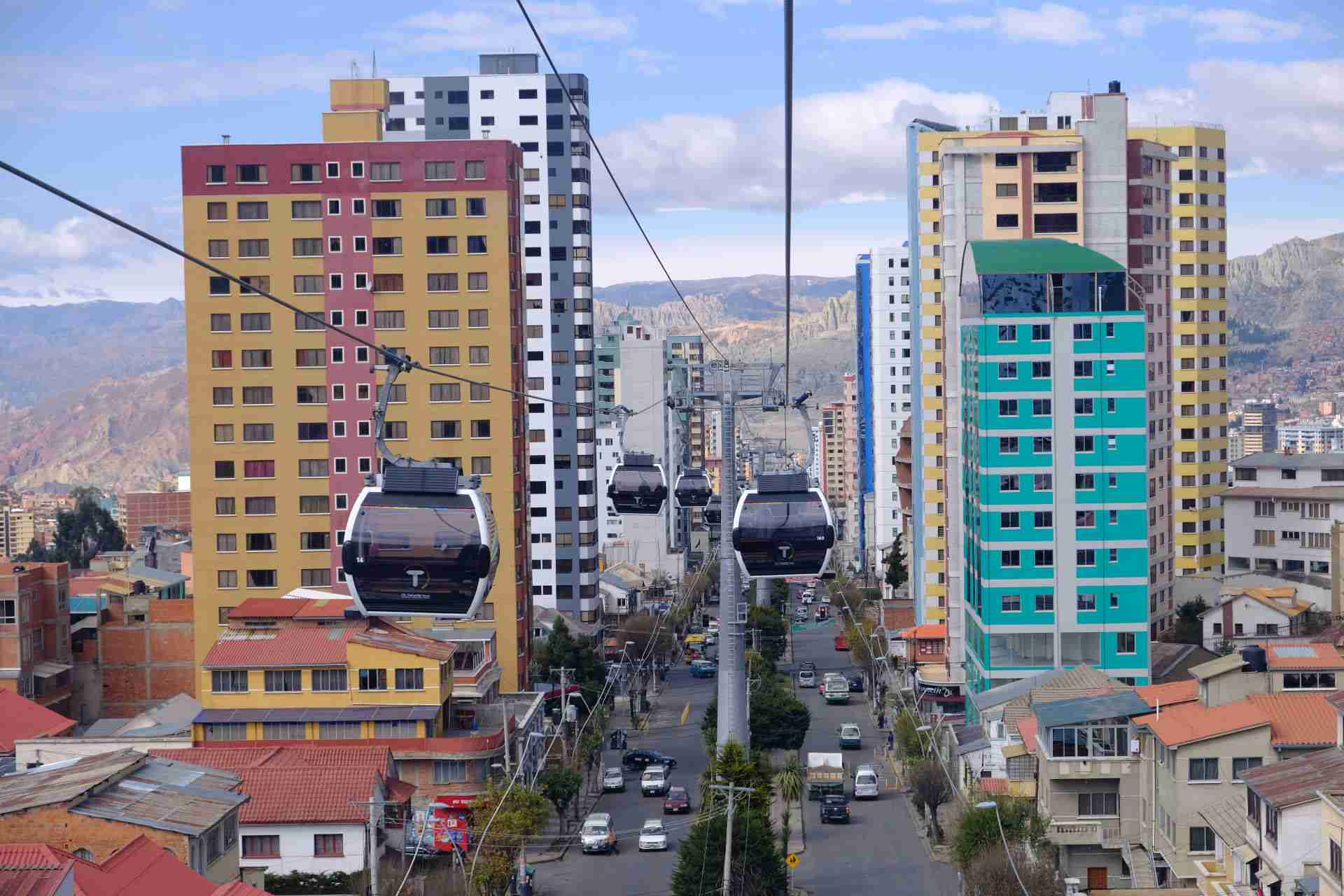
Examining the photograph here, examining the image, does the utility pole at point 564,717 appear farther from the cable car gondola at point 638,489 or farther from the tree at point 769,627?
the tree at point 769,627

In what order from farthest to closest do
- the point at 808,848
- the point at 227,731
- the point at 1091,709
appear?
1. the point at 808,848
2. the point at 227,731
3. the point at 1091,709

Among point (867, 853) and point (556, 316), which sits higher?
point (556, 316)

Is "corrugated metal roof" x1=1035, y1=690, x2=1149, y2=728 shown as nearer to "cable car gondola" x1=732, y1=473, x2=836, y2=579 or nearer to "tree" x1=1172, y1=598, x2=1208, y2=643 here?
"cable car gondola" x1=732, y1=473, x2=836, y2=579

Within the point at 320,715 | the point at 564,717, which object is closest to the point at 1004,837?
the point at 320,715

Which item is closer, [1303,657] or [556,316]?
[1303,657]

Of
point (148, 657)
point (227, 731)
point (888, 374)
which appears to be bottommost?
point (148, 657)

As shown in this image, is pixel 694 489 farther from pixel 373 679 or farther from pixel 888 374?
pixel 888 374

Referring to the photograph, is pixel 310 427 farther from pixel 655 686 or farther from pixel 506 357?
pixel 655 686
